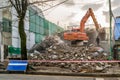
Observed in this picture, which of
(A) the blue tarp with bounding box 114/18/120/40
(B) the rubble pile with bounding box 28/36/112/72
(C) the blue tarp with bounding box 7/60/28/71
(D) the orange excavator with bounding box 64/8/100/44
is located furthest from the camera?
(D) the orange excavator with bounding box 64/8/100/44

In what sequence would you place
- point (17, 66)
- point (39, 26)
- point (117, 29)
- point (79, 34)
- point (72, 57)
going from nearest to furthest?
point (17, 66) → point (72, 57) → point (117, 29) → point (79, 34) → point (39, 26)

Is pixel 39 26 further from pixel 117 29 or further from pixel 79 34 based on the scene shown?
pixel 117 29

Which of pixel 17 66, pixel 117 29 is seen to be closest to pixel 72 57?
pixel 117 29

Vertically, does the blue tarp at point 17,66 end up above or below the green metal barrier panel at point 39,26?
below

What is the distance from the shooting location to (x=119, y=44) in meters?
26.3

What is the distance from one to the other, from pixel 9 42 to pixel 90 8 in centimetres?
1303

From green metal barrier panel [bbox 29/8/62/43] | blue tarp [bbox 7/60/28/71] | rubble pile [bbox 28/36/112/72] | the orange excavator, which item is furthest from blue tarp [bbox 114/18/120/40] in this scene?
green metal barrier panel [bbox 29/8/62/43]

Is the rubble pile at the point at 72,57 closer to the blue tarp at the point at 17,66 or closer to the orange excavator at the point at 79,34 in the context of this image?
the orange excavator at the point at 79,34

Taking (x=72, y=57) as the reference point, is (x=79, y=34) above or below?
above

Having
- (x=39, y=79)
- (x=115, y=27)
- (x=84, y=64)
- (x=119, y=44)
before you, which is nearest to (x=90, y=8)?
(x=115, y=27)

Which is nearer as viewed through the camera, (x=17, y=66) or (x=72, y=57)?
(x=17, y=66)

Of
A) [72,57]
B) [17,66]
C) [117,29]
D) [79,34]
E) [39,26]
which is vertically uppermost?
[39,26]

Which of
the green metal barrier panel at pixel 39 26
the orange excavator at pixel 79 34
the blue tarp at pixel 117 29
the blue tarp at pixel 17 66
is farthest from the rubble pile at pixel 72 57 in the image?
the green metal barrier panel at pixel 39 26

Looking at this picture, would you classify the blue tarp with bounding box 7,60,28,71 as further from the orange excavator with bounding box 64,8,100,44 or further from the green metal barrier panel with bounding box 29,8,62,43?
the green metal barrier panel with bounding box 29,8,62,43
